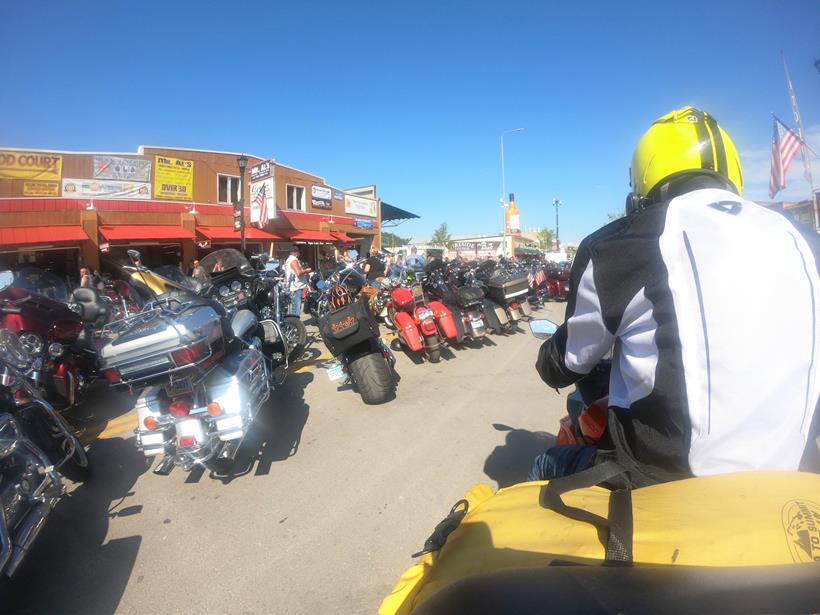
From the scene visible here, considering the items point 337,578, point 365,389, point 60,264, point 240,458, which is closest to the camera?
point 337,578

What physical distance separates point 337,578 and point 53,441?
7.46 ft

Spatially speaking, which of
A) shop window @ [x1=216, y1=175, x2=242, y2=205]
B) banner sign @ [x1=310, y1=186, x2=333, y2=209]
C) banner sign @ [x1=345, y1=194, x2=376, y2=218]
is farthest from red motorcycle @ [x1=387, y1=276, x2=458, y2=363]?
banner sign @ [x1=345, y1=194, x2=376, y2=218]

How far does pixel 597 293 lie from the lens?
1154 millimetres

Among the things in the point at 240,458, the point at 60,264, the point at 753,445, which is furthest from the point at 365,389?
the point at 60,264

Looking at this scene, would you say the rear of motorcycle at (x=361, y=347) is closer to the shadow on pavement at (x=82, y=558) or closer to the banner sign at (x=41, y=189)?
→ the shadow on pavement at (x=82, y=558)

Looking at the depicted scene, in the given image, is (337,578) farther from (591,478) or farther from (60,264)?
(60,264)

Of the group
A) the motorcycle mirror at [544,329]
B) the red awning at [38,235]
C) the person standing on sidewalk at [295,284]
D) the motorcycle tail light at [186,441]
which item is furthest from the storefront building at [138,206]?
the motorcycle mirror at [544,329]

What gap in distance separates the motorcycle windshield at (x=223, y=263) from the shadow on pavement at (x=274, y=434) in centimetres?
180

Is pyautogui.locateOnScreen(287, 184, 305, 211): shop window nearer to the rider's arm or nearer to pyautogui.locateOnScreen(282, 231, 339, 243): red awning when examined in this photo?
pyautogui.locateOnScreen(282, 231, 339, 243): red awning

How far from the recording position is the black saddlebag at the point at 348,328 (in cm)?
402

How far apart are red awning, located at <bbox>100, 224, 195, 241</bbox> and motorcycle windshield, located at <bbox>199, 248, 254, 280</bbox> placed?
40.4 feet

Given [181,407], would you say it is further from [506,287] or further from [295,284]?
[295,284]

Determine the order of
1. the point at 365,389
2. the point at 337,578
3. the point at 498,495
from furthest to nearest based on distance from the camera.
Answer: the point at 365,389
the point at 337,578
the point at 498,495

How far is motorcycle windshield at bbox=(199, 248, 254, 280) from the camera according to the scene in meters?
5.19
